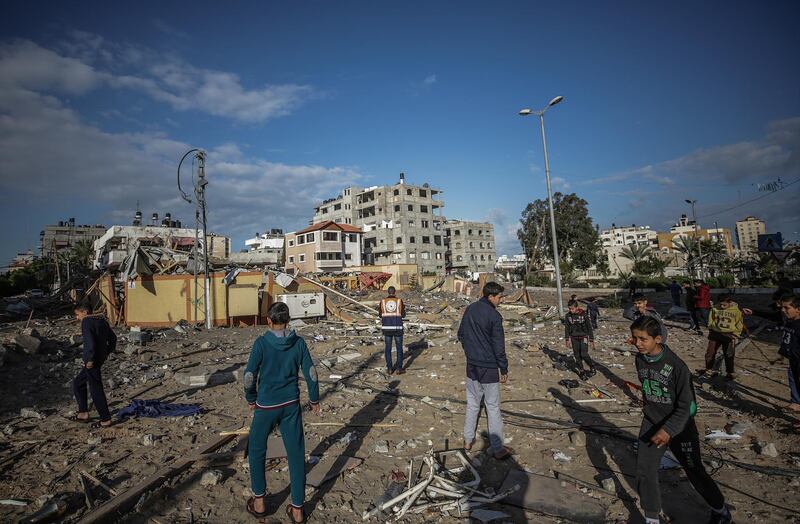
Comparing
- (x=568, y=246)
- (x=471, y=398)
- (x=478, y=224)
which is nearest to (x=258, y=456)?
(x=471, y=398)

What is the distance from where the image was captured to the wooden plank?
3379 mm

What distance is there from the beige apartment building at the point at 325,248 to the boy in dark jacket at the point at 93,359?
41.6 metres

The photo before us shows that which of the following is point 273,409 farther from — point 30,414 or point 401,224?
point 401,224

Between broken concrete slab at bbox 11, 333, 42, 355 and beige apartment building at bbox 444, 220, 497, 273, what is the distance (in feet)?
203

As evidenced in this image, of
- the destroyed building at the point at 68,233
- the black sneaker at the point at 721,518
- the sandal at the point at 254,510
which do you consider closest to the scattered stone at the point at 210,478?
the sandal at the point at 254,510

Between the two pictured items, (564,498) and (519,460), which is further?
(519,460)

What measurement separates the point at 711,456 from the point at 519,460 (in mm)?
2054

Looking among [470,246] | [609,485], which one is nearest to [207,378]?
[609,485]

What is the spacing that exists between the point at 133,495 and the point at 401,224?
5253cm

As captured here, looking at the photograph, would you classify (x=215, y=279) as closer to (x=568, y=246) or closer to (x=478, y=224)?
(x=568, y=246)

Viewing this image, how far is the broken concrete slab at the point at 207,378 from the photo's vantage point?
7.97 m

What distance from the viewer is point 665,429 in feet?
9.54

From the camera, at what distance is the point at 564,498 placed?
3641 millimetres

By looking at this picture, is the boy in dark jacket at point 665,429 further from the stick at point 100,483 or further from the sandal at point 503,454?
the stick at point 100,483
